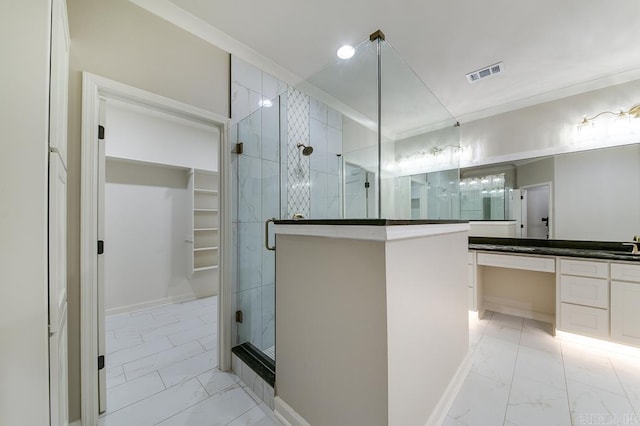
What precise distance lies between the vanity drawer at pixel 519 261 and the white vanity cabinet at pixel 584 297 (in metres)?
0.10

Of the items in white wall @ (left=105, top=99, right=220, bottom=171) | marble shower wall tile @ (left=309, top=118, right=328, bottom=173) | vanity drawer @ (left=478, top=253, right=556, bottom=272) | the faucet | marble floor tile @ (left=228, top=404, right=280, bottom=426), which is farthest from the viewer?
white wall @ (left=105, top=99, right=220, bottom=171)

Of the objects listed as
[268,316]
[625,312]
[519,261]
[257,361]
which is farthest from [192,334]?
[625,312]

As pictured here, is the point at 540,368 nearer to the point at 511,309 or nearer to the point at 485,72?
the point at 511,309

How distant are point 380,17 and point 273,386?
275 centimetres

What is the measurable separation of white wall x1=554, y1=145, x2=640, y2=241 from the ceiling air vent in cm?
124

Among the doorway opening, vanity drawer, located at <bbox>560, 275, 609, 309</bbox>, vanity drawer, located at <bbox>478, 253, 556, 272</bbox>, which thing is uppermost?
the doorway opening

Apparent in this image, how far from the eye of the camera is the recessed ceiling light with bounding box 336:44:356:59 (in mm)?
1880

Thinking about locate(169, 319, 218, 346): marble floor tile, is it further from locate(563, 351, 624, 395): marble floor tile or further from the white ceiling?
locate(563, 351, 624, 395): marble floor tile

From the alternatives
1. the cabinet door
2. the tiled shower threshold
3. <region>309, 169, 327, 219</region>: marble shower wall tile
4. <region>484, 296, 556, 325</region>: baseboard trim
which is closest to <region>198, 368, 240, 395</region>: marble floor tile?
the tiled shower threshold

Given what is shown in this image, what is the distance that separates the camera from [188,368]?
195 cm

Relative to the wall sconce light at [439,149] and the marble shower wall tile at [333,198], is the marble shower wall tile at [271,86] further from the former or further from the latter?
the wall sconce light at [439,149]

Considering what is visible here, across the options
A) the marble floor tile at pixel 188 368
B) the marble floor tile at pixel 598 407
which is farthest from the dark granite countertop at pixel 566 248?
the marble floor tile at pixel 188 368

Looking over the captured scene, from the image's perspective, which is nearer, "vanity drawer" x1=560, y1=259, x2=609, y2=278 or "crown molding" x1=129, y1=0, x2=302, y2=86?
"crown molding" x1=129, y1=0, x2=302, y2=86

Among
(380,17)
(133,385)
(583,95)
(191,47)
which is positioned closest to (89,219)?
(133,385)
